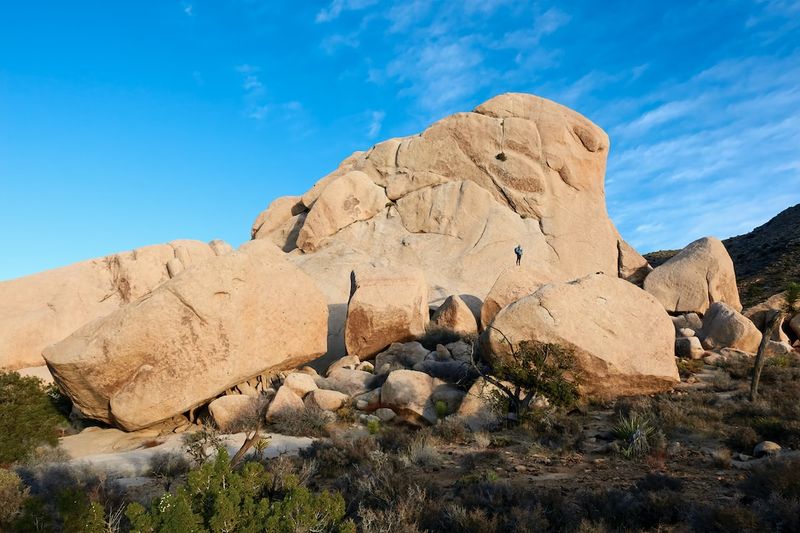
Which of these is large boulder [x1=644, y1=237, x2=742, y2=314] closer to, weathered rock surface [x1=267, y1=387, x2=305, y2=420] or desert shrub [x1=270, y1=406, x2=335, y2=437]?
desert shrub [x1=270, y1=406, x2=335, y2=437]

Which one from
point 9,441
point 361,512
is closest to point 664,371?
point 361,512

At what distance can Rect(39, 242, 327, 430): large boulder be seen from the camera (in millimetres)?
14258

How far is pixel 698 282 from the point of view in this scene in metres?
25.6

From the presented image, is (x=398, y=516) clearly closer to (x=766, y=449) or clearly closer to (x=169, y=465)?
(x=169, y=465)

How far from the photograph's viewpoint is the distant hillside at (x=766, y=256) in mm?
35572

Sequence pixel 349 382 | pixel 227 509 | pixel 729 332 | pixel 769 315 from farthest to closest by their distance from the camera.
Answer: pixel 769 315 → pixel 729 332 → pixel 349 382 → pixel 227 509

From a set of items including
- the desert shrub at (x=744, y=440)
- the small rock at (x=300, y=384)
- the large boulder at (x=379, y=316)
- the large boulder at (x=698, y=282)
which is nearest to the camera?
the desert shrub at (x=744, y=440)

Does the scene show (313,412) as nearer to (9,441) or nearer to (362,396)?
(362,396)

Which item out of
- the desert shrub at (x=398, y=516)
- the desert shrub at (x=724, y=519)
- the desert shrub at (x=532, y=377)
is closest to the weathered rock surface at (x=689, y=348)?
the desert shrub at (x=532, y=377)

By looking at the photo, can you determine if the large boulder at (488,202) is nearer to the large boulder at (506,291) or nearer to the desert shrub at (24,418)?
the large boulder at (506,291)

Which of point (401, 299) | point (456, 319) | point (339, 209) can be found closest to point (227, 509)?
point (401, 299)

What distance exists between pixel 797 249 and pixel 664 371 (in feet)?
114

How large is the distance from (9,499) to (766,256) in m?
51.3

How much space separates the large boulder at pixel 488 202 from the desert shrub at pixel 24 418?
15967 millimetres
